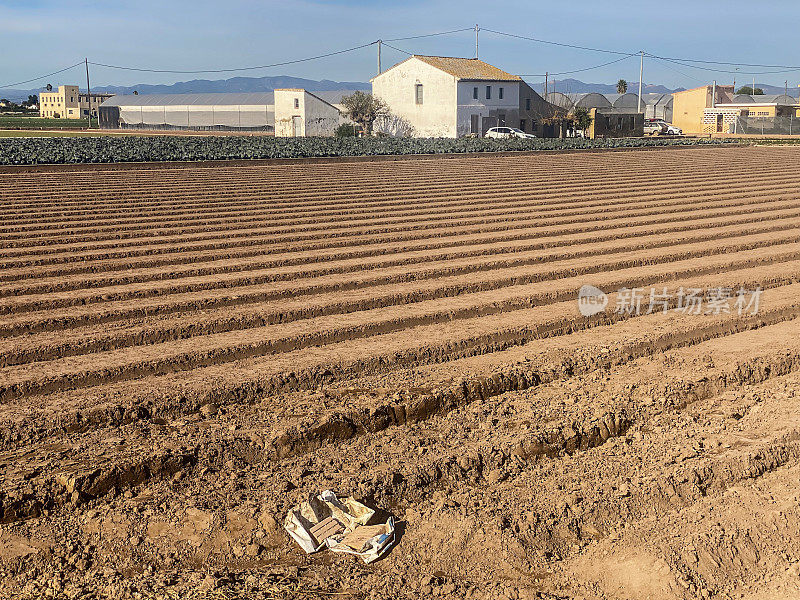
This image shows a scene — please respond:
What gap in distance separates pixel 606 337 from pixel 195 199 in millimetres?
9176

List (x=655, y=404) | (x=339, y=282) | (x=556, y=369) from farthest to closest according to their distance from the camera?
(x=339, y=282)
(x=556, y=369)
(x=655, y=404)

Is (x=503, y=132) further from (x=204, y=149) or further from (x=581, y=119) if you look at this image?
(x=204, y=149)

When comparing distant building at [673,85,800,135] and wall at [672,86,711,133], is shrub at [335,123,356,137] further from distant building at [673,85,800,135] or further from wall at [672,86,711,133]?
wall at [672,86,711,133]

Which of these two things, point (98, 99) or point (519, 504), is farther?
point (98, 99)

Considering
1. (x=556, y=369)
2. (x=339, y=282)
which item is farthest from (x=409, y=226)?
(x=556, y=369)

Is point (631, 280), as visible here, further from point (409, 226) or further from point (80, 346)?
point (80, 346)

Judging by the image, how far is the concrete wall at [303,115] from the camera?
47844 mm

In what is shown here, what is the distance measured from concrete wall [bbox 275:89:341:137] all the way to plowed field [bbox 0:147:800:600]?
38550mm

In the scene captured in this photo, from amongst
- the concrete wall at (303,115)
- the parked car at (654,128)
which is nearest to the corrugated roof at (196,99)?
the concrete wall at (303,115)

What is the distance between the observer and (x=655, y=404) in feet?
16.1

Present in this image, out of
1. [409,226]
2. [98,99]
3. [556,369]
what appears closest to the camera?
[556,369]

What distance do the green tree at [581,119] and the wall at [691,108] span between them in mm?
15494

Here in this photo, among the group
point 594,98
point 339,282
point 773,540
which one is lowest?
point 773,540

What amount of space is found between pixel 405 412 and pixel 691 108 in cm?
6468
